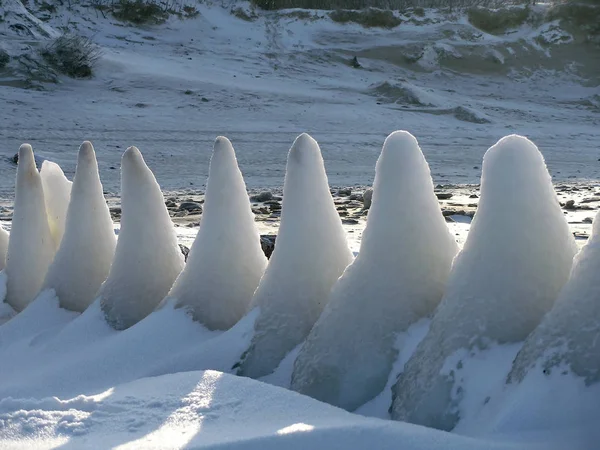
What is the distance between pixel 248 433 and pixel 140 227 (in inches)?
88.4

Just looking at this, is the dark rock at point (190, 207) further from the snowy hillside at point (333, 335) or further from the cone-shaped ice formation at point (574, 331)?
the cone-shaped ice formation at point (574, 331)

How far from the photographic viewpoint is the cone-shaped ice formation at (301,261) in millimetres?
3713

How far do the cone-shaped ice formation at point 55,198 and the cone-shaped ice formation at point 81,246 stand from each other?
776 mm

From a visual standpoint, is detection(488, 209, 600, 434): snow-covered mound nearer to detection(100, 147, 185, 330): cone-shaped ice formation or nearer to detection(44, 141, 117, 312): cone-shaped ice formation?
detection(100, 147, 185, 330): cone-shaped ice formation

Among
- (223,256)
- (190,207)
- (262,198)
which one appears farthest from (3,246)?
(262,198)

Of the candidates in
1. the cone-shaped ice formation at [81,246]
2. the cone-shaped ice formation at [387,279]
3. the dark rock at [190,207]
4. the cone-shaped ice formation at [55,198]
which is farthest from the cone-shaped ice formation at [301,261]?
the dark rock at [190,207]

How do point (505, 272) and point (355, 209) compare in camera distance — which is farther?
point (355, 209)

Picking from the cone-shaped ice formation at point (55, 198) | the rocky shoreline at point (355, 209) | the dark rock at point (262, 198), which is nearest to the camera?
the cone-shaped ice formation at point (55, 198)

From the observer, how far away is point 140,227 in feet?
15.0

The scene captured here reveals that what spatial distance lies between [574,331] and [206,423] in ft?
4.32

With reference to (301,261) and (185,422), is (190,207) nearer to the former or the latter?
(301,261)

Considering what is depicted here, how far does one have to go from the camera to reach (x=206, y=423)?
2801 mm

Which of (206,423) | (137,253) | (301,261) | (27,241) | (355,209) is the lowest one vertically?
(355,209)

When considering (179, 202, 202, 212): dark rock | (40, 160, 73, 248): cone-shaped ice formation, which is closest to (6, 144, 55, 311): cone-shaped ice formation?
(40, 160, 73, 248): cone-shaped ice formation
